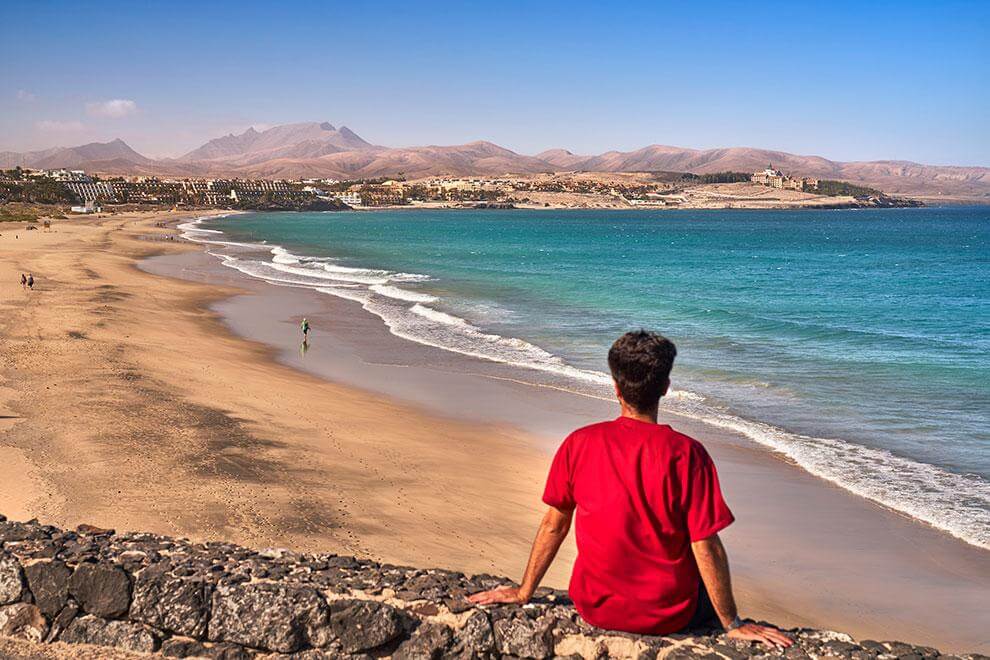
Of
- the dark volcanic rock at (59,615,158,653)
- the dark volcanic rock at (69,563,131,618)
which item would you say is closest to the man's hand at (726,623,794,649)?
the dark volcanic rock at (59,615,158,653)

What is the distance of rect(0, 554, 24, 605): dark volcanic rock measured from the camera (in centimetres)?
516

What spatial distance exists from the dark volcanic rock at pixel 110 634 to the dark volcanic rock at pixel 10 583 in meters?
0.39

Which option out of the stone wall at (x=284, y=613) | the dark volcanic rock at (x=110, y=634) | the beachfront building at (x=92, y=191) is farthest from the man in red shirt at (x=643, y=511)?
the beachfront building at (x=92, y=191)

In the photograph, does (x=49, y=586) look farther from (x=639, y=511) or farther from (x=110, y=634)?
(x=639, y=511)

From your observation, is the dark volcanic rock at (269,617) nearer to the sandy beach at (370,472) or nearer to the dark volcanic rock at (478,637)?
the dark volcanic rock at (478,637)

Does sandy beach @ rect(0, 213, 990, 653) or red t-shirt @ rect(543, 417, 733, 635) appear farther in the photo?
sandy beach @ rect(0, 213, 990, 653)

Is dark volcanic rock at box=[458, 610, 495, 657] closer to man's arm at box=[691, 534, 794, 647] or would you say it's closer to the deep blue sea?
man's arm at box=[691, 534, 794, 647]

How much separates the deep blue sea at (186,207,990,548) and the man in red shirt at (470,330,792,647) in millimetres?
7927

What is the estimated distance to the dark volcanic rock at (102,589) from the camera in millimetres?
5047

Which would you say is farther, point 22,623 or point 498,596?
point 22,623

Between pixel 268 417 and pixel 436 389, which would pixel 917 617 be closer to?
pixel 268 417

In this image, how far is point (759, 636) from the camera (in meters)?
4.13

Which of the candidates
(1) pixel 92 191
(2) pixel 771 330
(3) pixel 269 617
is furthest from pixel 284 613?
(1) pixel 92 191

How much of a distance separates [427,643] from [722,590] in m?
1.61
